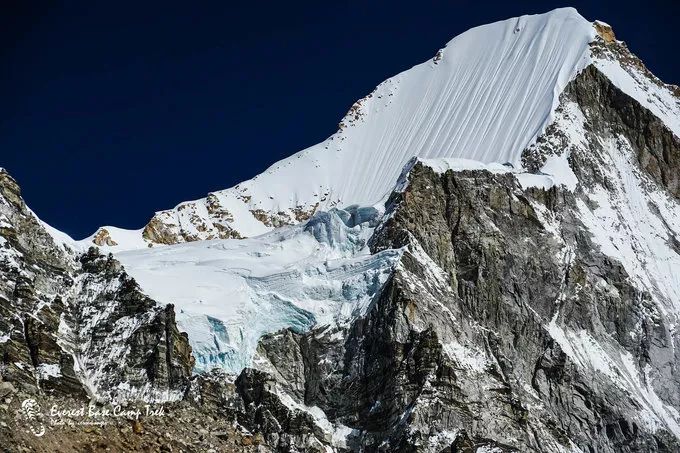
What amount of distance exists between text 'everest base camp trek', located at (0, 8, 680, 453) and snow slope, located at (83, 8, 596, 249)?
102 cm

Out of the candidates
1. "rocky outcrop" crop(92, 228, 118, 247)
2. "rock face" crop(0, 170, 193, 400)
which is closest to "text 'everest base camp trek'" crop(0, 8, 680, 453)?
"rock face" crop(0, 170, 193, 400)

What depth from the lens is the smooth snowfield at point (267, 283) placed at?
104250 mm

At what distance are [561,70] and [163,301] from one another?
2534 inches

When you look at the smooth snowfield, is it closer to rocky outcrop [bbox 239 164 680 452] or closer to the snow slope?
rocky outcrop [bbox 239 164 680 452]

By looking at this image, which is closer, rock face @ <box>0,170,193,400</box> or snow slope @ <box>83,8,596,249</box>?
rock face @ <box>0,170,193,400</box>

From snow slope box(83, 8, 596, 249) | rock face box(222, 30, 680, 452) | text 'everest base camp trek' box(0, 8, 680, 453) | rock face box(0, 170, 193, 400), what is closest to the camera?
rock face box(0, 170, 193, 400)

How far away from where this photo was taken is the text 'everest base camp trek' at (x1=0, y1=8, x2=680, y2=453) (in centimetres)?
9262

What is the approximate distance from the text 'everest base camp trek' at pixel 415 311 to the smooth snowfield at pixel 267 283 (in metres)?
0.22

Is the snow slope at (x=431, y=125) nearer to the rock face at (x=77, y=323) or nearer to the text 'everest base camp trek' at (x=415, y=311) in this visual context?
the text 'everest base camp trek' at (x=415, y=311)

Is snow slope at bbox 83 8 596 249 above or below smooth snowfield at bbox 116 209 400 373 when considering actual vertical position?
above

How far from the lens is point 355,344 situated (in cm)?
10288

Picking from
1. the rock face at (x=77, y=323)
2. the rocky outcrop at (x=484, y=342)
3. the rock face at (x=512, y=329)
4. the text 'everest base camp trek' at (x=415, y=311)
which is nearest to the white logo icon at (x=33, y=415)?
the text 'everest base camp trek' at (x=415, y=311)

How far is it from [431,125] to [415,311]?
2686 inches

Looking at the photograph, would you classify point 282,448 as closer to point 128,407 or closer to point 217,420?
point 217,420
